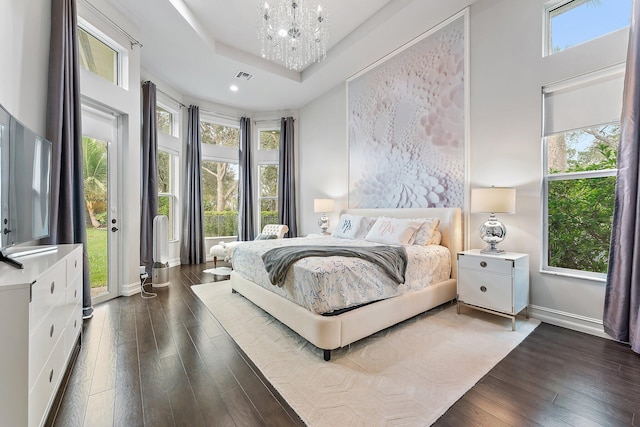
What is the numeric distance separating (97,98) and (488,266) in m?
4.66

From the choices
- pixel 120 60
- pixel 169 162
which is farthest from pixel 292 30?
pixel 169 162

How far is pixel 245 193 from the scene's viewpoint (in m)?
6.34

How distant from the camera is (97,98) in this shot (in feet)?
10.5

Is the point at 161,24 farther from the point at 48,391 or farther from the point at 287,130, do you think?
the point at 48,391

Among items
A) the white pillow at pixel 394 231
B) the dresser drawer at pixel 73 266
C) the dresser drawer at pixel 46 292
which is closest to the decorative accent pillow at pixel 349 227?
the white pillow at pixel 394 231

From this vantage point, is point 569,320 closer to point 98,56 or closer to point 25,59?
point 25,59

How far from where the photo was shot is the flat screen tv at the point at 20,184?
147 centimetres

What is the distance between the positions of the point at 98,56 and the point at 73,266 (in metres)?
2.77

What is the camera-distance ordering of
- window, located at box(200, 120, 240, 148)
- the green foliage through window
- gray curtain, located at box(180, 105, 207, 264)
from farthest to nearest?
window, located at box(200, 120, 240, 148) → gray curtain, located at box(180, 105, 207, 264) → the green foliage through window

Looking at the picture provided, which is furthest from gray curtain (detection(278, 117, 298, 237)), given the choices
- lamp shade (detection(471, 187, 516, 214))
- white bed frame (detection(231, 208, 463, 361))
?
lamp shade (detection(471, 187, 516, 214))

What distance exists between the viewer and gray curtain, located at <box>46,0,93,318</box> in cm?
257

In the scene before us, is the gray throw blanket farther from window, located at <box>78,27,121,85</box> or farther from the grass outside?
window, located at <box>78,27,121,85</box>

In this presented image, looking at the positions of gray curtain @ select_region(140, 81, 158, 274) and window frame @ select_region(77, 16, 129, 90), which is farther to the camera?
gray curtain @ select_region(140, 81, 158, 274)

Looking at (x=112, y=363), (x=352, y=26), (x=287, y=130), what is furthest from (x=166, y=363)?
(x=287, y=130)
